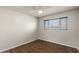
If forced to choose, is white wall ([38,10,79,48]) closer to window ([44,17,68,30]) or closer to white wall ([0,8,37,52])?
window ([44,17,68,30])

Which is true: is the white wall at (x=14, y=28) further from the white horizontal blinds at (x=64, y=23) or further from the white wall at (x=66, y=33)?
the white horizontal blinds at (x=64, y=23)

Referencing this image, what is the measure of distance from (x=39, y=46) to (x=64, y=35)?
1.01 metres

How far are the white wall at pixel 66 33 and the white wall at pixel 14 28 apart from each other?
0.32 meters

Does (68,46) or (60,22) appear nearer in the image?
(60,22)

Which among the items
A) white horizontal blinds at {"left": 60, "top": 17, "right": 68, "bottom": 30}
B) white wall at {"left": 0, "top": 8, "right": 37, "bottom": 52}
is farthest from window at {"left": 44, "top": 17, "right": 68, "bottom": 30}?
white wall at {"left": 0, "top": 8, "right": 37, "bottom": 52}

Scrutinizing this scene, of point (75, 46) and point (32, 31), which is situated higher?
point (32, 31)

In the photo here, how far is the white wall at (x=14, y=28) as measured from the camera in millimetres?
2250

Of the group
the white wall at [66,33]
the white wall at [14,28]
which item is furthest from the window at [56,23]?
the white wall at [14,28]

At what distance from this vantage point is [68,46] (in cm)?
271
